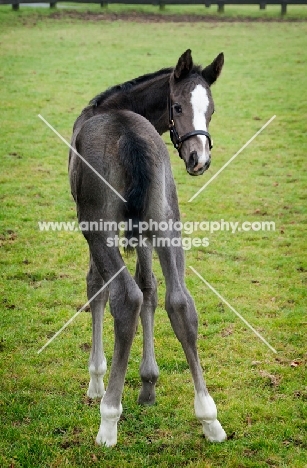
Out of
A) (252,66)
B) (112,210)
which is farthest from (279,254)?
(252,66)

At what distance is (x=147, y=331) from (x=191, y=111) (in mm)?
1812

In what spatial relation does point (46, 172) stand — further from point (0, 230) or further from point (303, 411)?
point (303, 411)

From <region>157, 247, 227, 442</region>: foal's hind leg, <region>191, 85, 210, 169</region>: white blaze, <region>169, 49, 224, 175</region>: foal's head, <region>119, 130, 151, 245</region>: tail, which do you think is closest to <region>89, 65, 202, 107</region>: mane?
<region>169, 49, 224, 175</region>: foal's head

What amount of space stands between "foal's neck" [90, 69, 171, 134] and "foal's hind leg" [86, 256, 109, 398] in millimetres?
1381

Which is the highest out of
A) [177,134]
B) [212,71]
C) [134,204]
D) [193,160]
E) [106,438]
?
[212,71]

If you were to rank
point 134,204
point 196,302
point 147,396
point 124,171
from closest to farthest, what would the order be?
point 134,204
point 124,171
point 147,396
point 196,302

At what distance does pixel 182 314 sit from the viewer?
434 cm

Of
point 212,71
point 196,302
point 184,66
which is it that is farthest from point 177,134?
point 196,302

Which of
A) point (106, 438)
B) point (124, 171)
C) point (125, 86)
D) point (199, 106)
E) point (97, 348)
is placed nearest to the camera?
point (124, 171)

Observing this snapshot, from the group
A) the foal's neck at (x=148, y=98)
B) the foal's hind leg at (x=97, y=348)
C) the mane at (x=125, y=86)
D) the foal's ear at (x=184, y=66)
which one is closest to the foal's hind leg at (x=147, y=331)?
the foal's hind leg at (x=97, y=348)

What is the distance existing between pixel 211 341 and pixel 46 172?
6310mm

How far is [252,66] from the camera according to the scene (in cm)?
2059

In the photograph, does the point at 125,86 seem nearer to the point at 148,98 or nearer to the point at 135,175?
the point at 148,98

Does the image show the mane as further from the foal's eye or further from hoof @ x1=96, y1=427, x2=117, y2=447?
hoof @ x1=96, y1=427, x2=117, y2=447
